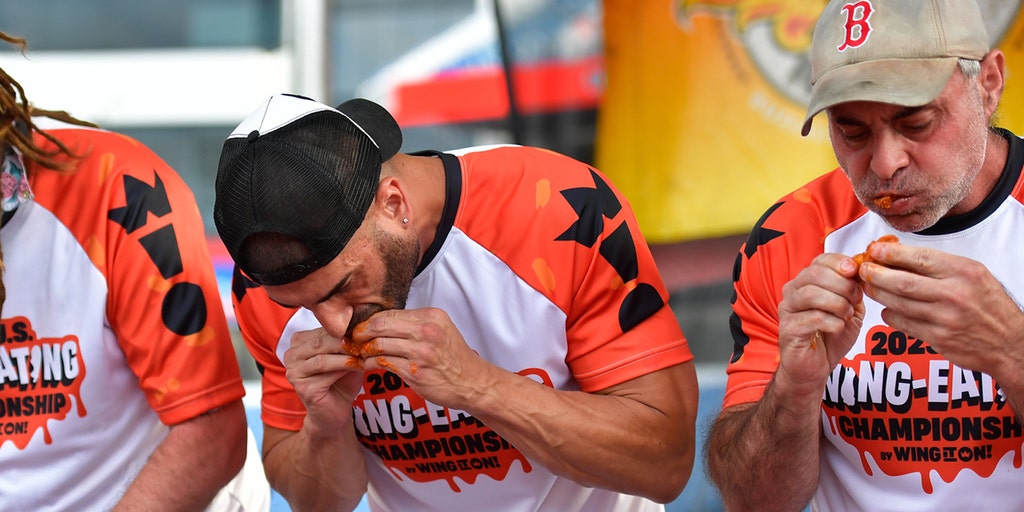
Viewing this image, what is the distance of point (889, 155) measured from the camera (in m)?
1.85

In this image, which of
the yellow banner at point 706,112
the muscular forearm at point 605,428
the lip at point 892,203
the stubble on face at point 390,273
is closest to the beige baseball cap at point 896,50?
the lip at point 892,203

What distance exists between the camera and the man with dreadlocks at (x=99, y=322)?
7.50ft

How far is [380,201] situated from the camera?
2.02 metres

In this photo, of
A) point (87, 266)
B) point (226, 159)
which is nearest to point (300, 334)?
point (226, 159)

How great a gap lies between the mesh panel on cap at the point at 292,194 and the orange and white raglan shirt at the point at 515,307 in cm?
31

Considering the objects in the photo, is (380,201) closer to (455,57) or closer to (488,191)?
(488,191)

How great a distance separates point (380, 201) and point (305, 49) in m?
2.09

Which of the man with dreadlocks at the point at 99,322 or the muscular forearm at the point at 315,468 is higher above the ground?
the man with dreadlocks at the point at 99,322

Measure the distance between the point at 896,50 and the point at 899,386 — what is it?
0.57 meters

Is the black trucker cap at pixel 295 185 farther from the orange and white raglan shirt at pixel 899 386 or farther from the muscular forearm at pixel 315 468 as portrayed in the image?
the orange and white raglan shirt at pixel 899 386

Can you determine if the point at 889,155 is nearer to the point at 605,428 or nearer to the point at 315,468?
the point at 605,428

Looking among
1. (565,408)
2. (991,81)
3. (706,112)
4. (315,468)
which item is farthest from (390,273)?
(706,112)

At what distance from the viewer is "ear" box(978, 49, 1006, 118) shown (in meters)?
1.95

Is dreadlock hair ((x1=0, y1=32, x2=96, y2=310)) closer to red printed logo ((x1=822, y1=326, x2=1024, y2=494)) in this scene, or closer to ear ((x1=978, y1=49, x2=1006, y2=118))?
red printed logo ((x1=822, y1=326, x2=1024, y2=494))
